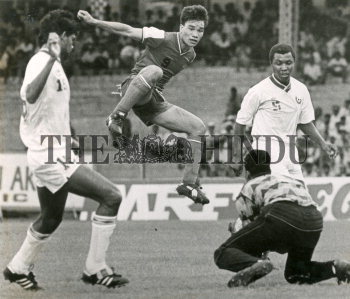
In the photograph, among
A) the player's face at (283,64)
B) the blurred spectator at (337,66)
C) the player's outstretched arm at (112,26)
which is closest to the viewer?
the player's outstretched arm at (112,26)

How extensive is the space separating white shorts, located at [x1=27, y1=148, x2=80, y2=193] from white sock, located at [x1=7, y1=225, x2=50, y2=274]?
0.51m

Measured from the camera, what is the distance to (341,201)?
58.6 ft

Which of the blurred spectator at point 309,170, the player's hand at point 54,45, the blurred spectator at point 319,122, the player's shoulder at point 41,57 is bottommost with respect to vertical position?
the blurred spectator at point 309,170

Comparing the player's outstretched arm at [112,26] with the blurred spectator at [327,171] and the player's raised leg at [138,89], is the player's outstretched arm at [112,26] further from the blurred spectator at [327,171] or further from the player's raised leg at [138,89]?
the blurred spectator at [327,171]

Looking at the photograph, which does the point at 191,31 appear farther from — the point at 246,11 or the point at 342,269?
the point at 246,11

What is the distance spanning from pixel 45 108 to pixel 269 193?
2131 mm

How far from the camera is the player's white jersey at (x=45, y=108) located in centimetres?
818

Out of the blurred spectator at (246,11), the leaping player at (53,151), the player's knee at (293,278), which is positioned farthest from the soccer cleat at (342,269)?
the blurred spectator at (246,11)

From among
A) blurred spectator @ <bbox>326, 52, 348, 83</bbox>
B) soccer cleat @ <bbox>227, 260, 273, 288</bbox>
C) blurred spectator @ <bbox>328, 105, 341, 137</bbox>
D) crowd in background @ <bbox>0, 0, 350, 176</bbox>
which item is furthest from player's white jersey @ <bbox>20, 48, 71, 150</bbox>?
blurred spectator @ <bbox>326, 52, 348, 83</bbox>

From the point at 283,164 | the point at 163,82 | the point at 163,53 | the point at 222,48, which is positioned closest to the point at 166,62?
the point at 163,53

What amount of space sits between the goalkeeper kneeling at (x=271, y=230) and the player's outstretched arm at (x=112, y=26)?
2.15 m

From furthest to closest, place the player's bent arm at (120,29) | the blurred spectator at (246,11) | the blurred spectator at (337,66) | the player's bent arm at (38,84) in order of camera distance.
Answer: the blurred spectator at (246,11), the blurred spectator at (337,66), the player's bent arm at (120,29), the player's bent arm at (38,84)

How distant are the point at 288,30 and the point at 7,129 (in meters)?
9.15

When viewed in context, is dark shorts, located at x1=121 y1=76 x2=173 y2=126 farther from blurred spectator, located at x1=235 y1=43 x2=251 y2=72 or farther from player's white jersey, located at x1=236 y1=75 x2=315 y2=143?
blurred spectator, located at x1=235 y1=43 x2=251 y2=72
